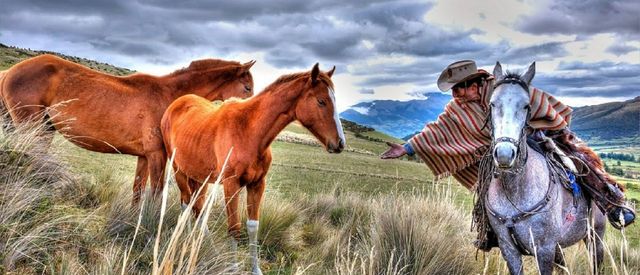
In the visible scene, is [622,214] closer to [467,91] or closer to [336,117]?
[467,91]

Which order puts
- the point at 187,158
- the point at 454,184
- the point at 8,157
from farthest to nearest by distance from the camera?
the point at 454,184, the point at 187,158, the point at 8,157

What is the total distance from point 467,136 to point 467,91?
49 cm

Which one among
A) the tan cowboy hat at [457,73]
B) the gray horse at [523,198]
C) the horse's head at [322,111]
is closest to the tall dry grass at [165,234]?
the gray horse at [523,198]

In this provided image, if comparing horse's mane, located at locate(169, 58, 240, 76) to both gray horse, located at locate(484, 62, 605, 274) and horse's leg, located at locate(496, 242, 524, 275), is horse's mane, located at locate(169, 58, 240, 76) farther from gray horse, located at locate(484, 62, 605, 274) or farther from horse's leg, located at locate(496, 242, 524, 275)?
horse's leg, located at locate(496, 242, 524, 275)

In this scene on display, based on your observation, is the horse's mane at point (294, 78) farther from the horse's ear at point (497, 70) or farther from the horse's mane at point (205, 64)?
the horse's mane at point (205, 64)

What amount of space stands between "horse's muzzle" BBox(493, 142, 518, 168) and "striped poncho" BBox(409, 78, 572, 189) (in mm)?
1521

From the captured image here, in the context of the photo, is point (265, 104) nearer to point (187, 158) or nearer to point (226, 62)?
point (187, 158)

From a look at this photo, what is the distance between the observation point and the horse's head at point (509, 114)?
150 inches

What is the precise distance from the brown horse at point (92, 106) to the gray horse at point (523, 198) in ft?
14.0

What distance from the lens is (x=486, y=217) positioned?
5.05 meters

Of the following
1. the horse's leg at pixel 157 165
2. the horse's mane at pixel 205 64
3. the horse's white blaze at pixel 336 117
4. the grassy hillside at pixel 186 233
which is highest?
the horse's mane at pixel 205 64

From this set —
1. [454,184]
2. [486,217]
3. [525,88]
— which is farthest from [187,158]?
[454,184]

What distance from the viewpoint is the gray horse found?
13.7 ft

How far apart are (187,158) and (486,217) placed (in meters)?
3.47
